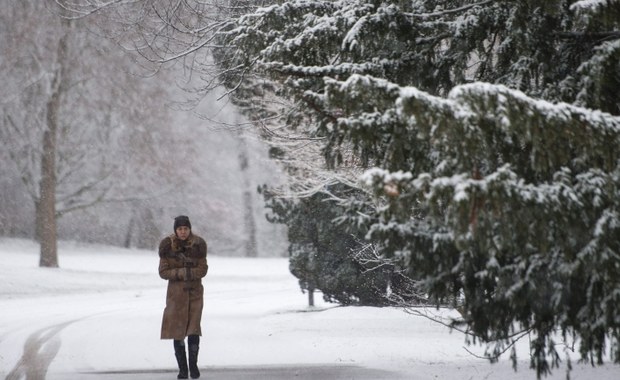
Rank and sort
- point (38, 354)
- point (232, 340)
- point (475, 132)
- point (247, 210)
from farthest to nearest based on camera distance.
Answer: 1. point (247, 210)
2. point (232, 340)
3. point (38, 354)
4. point (475, 132)

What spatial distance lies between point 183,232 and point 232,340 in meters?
4.08

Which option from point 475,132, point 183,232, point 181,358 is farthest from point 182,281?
point 475,132

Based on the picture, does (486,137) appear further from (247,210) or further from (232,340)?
(247,210)

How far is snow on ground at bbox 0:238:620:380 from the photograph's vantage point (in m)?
8.62

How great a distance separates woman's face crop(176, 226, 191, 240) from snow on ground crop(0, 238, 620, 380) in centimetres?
150

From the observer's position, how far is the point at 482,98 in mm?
4395

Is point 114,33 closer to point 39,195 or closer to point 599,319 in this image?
point 599,319

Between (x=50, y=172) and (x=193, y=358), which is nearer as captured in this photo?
(x=193, y=358)

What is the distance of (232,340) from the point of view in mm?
11758

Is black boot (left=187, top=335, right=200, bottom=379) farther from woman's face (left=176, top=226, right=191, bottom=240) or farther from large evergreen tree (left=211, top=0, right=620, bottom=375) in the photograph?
large evergreen tree (left=211, top=0, right=620, bottom=375)

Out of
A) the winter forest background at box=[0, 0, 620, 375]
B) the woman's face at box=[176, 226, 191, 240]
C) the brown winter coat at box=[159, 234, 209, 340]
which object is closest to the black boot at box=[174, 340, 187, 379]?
the brown winter coat at box=[159, 234, 209, 340]

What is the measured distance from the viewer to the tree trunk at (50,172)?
88.0 ft

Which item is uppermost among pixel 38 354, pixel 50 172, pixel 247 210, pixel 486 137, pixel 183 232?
pixel 50 172

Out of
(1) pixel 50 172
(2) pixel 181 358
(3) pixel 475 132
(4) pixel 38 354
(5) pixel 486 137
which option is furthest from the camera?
(1) pixel 50 172
